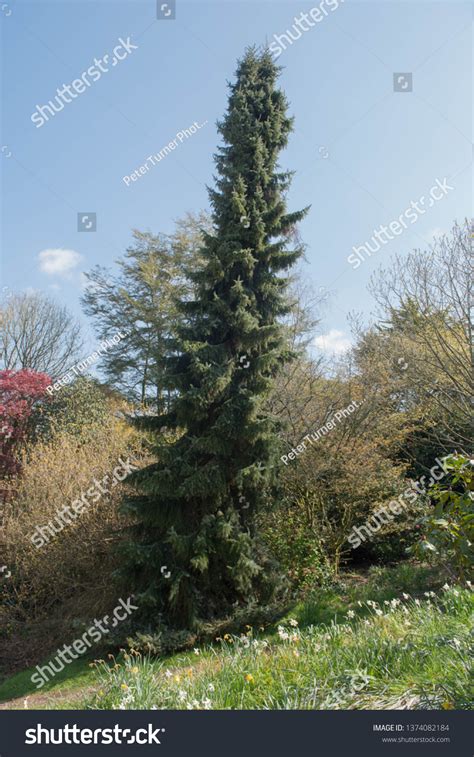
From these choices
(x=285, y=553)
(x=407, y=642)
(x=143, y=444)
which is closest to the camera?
(x=407, y=642)

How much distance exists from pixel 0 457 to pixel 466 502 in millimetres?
12524

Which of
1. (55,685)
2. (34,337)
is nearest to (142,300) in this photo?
(34,337)

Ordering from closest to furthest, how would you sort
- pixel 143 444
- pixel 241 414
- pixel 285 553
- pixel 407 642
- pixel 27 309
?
pixel 407 642, pixel 241 414, pixel 285 553, pixel 143 444, pixel 27 309

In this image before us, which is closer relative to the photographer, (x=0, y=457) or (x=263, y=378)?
Answer: (x=263, y=378)

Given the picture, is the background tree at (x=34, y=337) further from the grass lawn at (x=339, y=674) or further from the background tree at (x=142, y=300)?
the grass lawn at (x=339, y=674)

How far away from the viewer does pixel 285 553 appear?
9.09m

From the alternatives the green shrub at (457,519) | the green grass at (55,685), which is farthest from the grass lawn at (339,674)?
the green grass at (55,685)

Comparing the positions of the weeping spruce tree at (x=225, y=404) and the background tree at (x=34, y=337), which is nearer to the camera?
the weeping spruce tree at (x=225, y=404)

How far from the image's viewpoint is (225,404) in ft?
25.5

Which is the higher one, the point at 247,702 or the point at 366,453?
the point at 366,453

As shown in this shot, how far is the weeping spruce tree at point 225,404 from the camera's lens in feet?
24.0

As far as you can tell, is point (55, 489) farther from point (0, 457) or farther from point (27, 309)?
point (27, 309)

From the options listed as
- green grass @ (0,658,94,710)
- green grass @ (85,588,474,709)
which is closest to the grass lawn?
green grass @ (85,588,474,709)

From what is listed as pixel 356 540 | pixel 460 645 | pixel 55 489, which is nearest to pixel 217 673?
pixel 460 645
